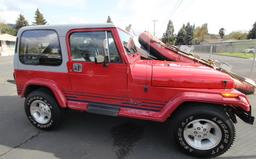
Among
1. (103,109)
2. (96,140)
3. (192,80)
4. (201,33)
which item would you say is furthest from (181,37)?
(96,140)

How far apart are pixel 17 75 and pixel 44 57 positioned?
832mm

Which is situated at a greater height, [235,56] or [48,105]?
[235,56]

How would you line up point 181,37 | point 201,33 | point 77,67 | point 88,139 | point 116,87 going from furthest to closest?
point 201,33, point 181,37, point 88,139, point 77,67, point 116,87

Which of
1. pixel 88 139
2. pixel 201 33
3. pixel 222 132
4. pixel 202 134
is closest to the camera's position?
pixel 222 132

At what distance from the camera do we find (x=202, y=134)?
2.98 m

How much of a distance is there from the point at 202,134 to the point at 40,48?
10.9 ft

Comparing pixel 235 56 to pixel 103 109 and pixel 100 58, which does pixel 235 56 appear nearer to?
pixel 103 109

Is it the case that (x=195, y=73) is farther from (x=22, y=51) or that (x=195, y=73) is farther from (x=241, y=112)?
(x=22, y=51)

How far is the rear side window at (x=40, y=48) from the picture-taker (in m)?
3.46

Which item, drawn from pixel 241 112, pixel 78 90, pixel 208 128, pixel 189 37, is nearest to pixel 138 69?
pixel 78 90

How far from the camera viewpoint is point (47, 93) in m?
3.73

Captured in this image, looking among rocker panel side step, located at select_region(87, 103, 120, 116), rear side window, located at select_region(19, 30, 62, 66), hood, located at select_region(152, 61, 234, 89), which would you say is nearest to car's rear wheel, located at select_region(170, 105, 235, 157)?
hood, located at select_region(152, 61, 234, 89)

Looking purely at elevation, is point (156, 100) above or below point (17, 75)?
below

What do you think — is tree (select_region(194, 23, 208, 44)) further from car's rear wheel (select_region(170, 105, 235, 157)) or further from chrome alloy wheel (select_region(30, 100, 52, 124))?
chrome alloy wheel (select_region(30, 100, 52, 124))
